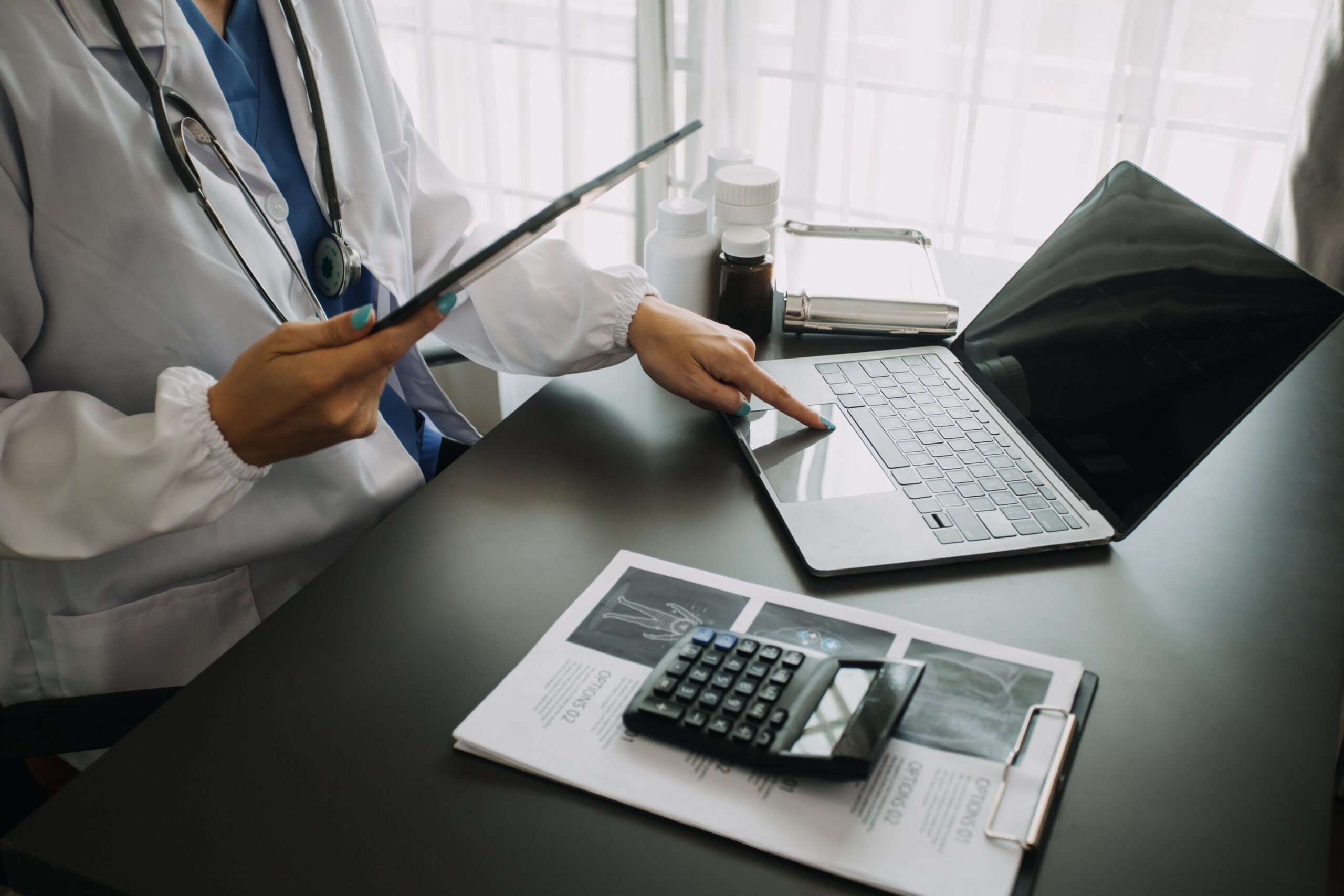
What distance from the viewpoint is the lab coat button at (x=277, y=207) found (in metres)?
0.87

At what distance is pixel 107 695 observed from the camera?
2.26 ft

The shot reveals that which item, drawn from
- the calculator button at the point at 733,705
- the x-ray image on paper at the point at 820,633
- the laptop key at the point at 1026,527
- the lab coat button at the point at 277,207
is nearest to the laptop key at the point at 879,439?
the laptop key at the point at 1026,527

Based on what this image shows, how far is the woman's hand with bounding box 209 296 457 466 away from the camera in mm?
670

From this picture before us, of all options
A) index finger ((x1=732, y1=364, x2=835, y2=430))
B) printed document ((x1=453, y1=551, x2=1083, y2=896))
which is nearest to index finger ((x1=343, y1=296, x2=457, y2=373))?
printed document ((x1=453, y1=551, x2=1083, y2=896))

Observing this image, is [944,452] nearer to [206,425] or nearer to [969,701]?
[969,701]

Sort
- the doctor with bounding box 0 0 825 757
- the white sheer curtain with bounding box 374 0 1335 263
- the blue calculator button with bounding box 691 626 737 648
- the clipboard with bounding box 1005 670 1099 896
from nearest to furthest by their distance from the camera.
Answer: the clipboard with bounding box 1005 670 1099 896 < the blue calculator button with bounding box 691 626 737 648 < the doctor with bounding box 0 0 825 757 < the white sheer curtain with bounding box 374 0 1335 263

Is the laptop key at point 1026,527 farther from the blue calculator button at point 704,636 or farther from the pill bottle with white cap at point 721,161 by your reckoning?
the pill bottle with white cap at point 721,161

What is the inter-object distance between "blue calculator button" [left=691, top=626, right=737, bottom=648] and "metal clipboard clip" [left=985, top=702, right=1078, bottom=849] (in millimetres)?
174

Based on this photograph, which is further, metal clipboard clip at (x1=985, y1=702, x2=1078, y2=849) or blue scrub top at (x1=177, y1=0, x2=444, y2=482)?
blue scrub top at (x1=177, y1=0, x2=444, y2=482)

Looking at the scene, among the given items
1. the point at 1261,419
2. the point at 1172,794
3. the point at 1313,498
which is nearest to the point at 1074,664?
the point at 1172,794

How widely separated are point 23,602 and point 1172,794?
2.96ft

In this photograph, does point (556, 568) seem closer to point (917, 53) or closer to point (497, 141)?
point (917, 53)

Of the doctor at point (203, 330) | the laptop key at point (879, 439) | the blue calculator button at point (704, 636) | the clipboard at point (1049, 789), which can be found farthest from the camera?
the laptop key at point (879, 439)

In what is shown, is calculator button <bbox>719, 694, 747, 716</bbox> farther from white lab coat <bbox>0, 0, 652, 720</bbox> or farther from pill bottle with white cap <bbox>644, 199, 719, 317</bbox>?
pill bottle with white cap <bbox>644, 199, 719, 317</bbox>
